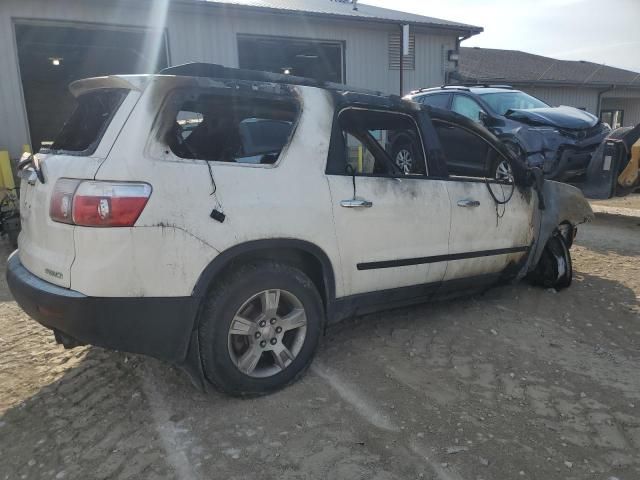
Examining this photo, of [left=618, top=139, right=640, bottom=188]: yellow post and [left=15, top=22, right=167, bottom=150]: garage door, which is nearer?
[left=618, top=139, right=640, bottom=188]: yellow post

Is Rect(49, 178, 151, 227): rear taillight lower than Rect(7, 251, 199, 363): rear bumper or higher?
higher

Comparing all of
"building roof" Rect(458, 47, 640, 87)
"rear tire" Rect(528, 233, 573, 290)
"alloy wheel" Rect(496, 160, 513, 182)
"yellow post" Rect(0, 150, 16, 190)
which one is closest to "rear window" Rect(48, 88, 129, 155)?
"alloy wheel" Rect(496, 160, 513, 182)

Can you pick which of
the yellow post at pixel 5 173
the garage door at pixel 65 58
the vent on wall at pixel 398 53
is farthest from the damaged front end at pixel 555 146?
the yellow post at pixel 5 173

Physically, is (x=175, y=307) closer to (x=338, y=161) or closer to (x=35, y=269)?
(x=35, y=269)

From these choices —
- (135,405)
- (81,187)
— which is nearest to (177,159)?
(81,187)

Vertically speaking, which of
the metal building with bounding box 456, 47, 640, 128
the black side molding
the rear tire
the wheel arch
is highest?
the metal building with bounding box 456, 47, 640, 128

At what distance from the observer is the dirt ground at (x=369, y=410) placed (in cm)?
256

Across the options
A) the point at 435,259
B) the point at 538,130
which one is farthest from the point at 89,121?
the point at 538,130

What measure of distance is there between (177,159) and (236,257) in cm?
62

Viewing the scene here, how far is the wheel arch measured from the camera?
9.20 feet

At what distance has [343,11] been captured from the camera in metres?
13.2

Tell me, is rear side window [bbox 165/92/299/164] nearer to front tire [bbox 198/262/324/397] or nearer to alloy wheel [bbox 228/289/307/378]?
front tire [bbox 198/262/324/397]

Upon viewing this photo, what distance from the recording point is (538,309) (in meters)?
4.64

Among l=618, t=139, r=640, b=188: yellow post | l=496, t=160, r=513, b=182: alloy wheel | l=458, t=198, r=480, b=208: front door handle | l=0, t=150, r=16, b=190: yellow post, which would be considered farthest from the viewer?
l=0, t=150, r=16, b=190: yellow post
